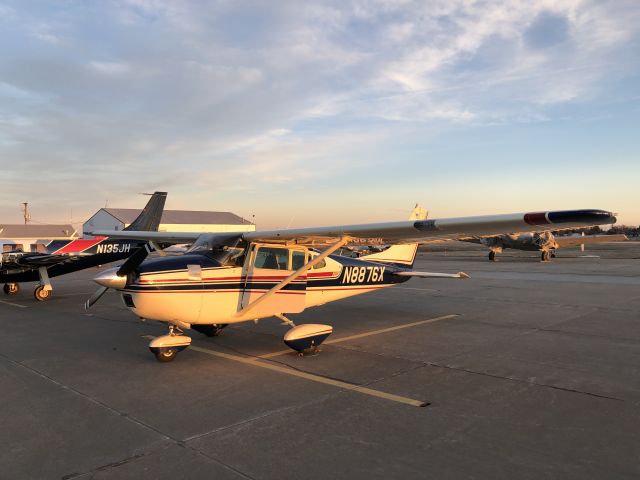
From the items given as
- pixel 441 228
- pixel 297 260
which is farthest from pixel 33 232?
pixel 441 228

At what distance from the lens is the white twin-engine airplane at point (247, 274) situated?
639 cm

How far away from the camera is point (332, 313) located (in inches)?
446

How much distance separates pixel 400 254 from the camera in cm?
1080

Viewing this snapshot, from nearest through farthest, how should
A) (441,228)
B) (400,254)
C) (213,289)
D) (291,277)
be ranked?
(441,228) → (213,289) → (291,277) → (400,254)

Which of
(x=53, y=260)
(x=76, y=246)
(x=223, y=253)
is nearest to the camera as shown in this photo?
(x=223, y=253)

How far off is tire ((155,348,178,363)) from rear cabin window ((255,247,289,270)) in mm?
1863

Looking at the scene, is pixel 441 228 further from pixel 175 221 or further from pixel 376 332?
pixel 175 221

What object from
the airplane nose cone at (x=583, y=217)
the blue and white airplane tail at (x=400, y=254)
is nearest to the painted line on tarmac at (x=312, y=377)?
the airplane nose cone at (x=583, y=217)

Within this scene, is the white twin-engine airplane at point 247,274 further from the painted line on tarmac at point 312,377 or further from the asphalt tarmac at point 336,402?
the asphalt tarmac at point 336,402

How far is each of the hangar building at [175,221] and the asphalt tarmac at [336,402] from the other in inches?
2485

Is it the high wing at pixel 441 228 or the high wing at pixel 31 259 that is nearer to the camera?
the high wing at pixel 441 228

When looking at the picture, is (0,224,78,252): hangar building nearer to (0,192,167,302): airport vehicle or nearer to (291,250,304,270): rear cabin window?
(0,192,167,302): airport vehicle

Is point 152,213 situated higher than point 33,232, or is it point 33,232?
point 152,213

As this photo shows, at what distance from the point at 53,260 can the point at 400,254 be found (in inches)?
446
